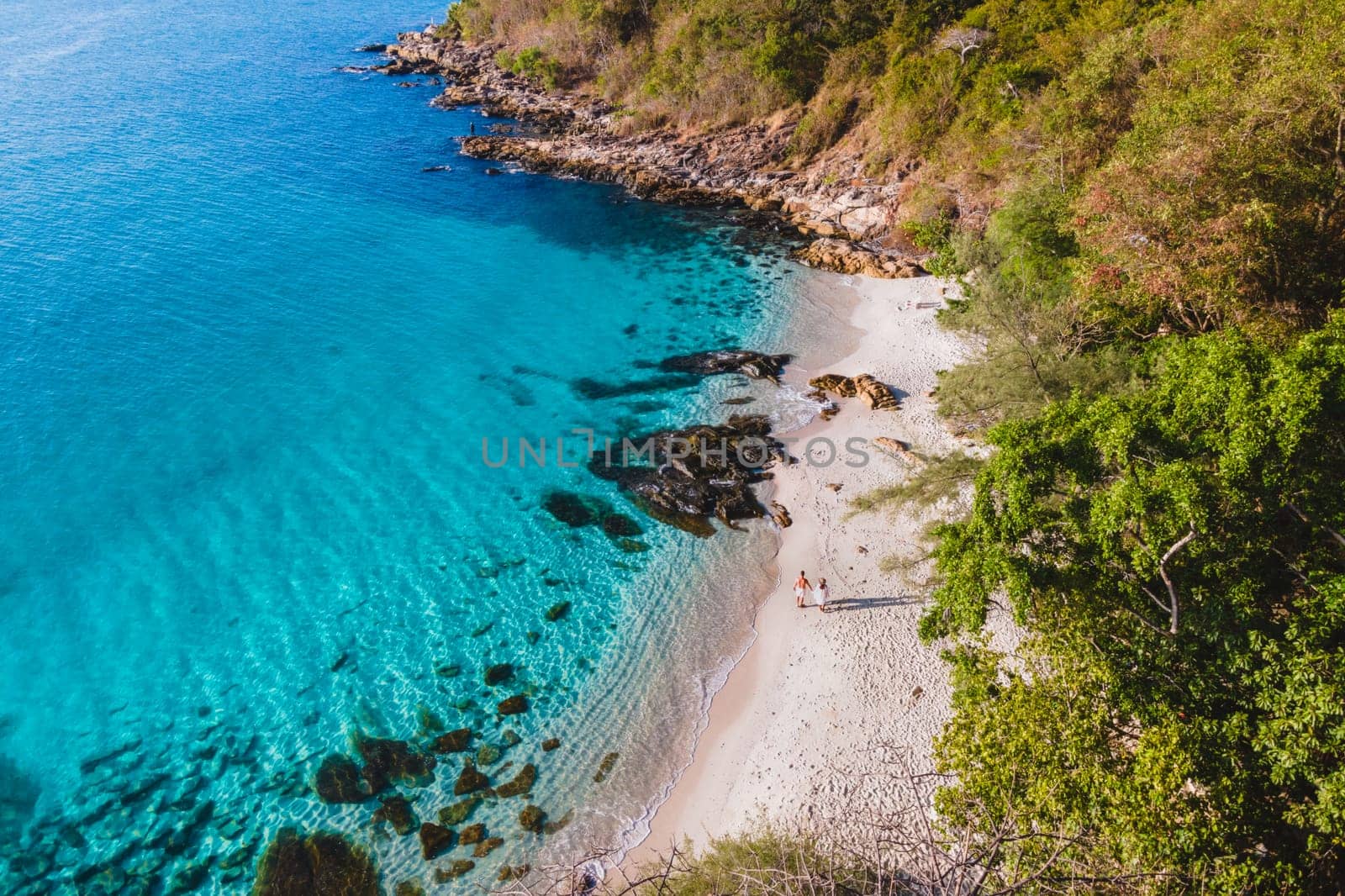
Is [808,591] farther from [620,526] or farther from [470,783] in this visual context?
[470,783]

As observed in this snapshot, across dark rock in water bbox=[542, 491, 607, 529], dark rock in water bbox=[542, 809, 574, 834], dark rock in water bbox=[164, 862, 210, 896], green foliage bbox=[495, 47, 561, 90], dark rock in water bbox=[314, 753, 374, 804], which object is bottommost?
dark rock in water bbox=[164, 862, 210, 896]

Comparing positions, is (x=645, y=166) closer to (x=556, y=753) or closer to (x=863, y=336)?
(x=863, y=336)

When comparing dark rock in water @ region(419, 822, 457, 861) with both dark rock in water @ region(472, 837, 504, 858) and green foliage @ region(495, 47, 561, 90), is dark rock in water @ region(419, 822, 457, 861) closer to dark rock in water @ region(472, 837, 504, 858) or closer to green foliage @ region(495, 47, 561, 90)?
dark rock in water @ region(472, 837, 504, 858)


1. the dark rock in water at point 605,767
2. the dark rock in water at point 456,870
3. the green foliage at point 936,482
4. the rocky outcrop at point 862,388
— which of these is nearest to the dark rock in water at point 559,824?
the dark rock in water at point 605,767

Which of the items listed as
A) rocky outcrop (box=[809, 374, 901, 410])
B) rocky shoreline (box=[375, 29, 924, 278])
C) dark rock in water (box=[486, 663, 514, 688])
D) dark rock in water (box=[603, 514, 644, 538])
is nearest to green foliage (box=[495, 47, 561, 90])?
rocky shoreline (box=[375, 29, 924, 278])

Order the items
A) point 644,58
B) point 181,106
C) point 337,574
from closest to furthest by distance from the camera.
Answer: point 337,574 < point 644,58 < point 181,106

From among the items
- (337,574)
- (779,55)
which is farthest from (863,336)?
(779,55)

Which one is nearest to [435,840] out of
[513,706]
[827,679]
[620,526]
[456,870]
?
[456,870]
